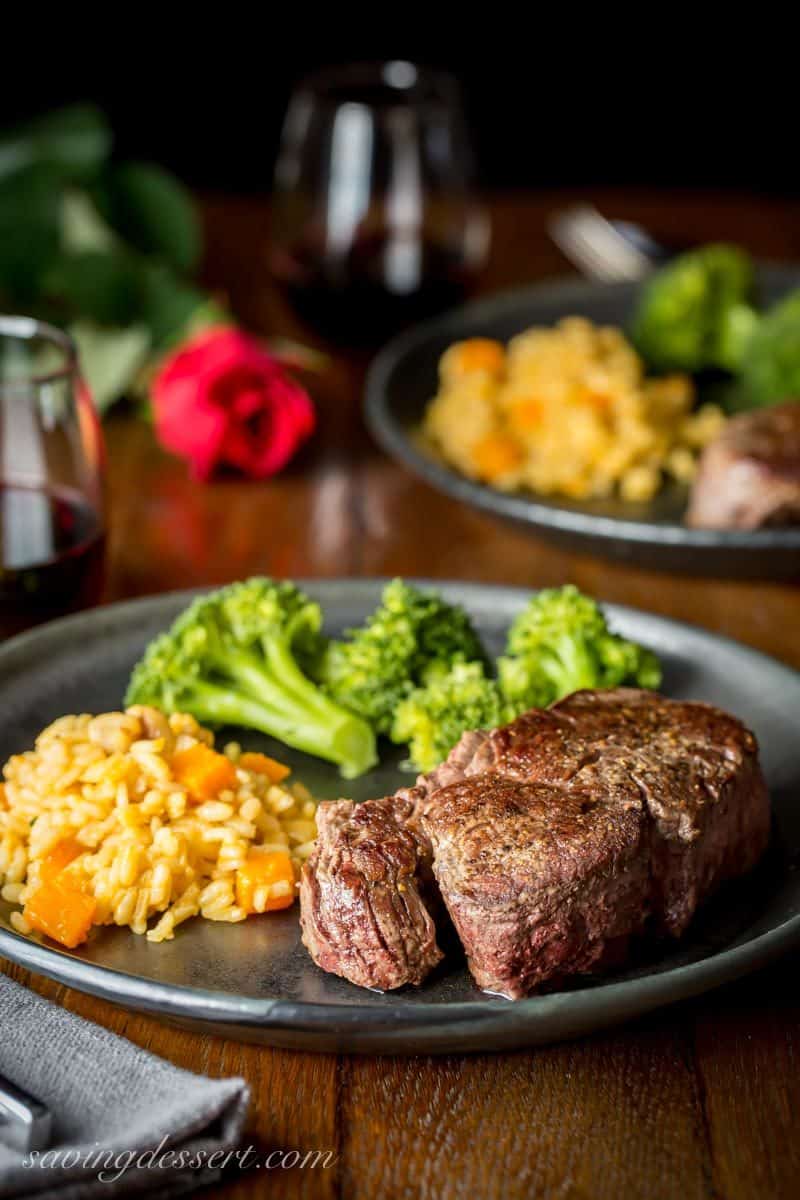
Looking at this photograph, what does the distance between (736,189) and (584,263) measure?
3363 millimetres

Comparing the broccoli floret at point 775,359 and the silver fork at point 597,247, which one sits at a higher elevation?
the silver fork at point 597,247

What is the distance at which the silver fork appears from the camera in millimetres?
4344

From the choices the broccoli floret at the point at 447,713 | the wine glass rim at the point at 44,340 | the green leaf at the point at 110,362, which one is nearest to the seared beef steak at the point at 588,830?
the broccoli floret at the point at 447,713

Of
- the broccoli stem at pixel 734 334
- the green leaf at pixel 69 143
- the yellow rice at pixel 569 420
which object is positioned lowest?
the yellow rice at pixel 569 420

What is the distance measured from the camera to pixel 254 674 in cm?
219

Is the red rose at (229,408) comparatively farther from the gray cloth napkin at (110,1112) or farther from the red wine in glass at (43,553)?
the gray cloth napkin at (110,1112)

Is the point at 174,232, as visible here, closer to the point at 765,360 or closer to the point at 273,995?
the point at 765,360

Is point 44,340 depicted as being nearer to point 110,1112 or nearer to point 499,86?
point 110,1112

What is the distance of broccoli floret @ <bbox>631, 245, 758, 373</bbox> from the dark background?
12.1 feet

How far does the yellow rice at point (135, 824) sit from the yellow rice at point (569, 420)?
4.34 ft

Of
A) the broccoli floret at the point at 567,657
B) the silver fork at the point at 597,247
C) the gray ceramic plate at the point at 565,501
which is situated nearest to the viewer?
the broccoli floret at the point at 567,657

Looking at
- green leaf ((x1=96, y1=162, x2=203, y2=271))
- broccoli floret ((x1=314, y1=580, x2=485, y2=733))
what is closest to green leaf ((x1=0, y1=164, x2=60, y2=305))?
green leaf ((x1=96, y1=162, x2=203, y2=271))

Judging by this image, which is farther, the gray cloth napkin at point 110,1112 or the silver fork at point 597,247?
the silver fork at point 597,247

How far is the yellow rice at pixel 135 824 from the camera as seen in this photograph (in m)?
1.74
